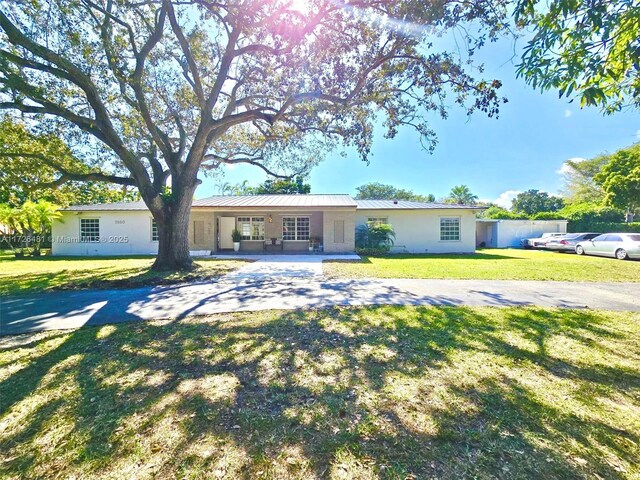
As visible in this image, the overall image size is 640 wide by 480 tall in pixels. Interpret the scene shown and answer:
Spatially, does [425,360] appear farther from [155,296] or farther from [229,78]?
[229,78]

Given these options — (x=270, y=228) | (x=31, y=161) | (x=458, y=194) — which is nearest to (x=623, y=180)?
(x=458, y=194)

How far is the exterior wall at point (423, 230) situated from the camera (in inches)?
728

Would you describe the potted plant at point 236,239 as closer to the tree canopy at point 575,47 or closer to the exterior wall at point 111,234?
the exterior wall at point 111,234

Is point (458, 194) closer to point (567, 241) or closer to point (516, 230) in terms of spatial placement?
point (516, 230)

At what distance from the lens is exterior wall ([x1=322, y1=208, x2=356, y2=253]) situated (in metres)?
16.6

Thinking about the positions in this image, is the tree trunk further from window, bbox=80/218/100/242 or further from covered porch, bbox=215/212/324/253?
window, bbox=80/218/100/242

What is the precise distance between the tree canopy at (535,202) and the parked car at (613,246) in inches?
1283

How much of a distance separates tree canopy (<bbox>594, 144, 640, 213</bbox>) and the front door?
29059mm

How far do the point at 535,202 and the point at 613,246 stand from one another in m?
37.7

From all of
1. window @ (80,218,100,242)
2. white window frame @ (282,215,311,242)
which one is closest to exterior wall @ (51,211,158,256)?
window @ (80,218,100,242)

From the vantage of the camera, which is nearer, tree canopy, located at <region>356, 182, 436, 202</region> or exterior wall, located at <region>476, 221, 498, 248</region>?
exterior wall, located at <region>476, 221, 498, 248</region>

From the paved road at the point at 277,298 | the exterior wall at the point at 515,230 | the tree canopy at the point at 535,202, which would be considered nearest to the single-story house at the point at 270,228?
the exterior wall at the point at 515,230

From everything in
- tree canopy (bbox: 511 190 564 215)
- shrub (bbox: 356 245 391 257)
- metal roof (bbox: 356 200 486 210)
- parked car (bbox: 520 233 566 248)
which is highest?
tree canopy (bbox: 511 190 564 215)

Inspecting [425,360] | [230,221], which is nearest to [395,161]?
[230,221]
